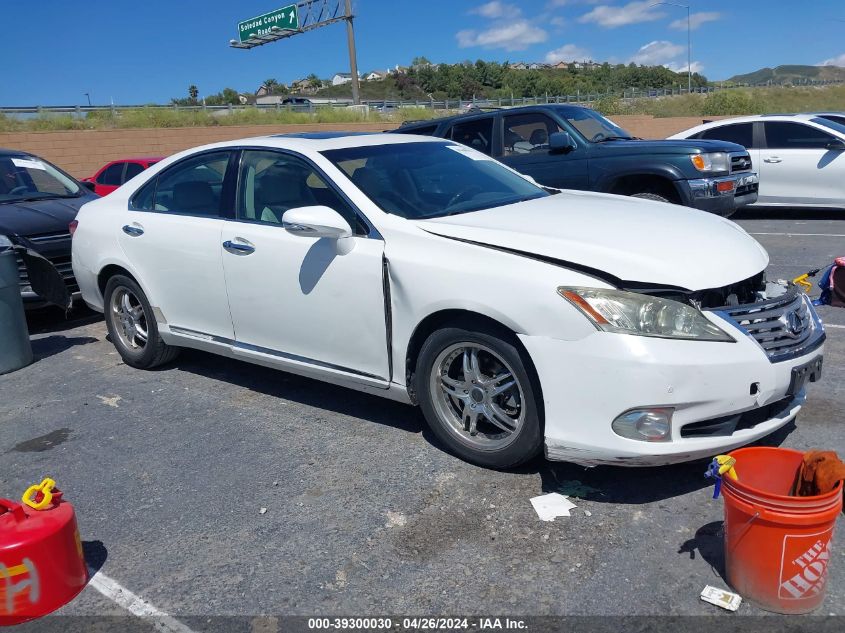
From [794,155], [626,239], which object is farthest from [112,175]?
[626,239]

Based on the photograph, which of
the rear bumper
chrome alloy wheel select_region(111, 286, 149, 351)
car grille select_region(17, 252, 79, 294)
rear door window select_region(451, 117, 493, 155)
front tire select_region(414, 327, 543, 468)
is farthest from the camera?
rear door window select_region(451, 117, 493, 155)

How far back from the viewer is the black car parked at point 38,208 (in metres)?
7.12

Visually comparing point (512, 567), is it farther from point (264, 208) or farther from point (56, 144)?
point (56, 144)

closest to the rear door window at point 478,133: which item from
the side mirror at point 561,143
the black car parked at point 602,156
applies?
the black car parked at point 602,156

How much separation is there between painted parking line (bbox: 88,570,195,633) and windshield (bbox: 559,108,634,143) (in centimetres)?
796

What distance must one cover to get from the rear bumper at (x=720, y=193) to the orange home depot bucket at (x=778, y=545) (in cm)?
675

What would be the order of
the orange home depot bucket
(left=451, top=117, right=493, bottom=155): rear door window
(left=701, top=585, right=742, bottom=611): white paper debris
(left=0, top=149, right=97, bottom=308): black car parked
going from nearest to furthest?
the orange home depot bucket
(left=701, top=585, right=742, bottom=611): white paper debris
(left=0, top=149, right=97, bottom=308): black car parked
(left=451, top=117, right=493, bottom=155): rear door window

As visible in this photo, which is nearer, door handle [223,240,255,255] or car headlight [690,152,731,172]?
door handle [223,240,255,255]

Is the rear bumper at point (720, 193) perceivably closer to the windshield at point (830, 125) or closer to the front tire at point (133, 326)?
the windshield at point (830, 125)

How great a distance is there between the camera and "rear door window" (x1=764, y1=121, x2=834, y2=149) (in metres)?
11.5

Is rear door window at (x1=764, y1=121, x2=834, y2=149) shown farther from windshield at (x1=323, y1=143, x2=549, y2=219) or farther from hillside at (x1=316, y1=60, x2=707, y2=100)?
hillside at (x1=316, y1=60, x2=707, y2=100)

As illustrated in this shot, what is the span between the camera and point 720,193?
9.14 meters

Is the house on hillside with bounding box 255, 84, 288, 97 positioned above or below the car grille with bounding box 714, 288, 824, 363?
above

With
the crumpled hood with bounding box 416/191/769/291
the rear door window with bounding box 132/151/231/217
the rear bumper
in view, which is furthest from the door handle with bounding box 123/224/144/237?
the rear bumper
